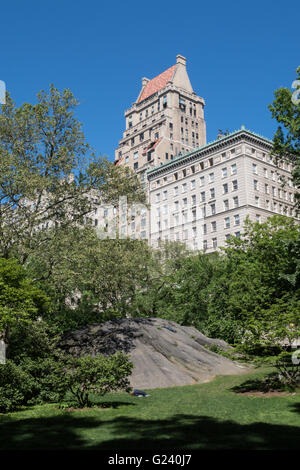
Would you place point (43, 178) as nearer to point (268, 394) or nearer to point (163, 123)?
point (268, 394)

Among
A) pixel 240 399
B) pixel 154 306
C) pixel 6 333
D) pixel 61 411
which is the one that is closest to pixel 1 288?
pixel 6 333

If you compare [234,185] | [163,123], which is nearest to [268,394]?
[234,185]

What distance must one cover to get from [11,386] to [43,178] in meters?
12.7

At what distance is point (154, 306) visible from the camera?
49594mm

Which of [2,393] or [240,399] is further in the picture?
[240,399]

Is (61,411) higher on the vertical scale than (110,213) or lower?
lower

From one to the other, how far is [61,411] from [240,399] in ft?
26.4

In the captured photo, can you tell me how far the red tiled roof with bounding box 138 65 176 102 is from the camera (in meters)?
117

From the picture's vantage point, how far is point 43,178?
25562mm

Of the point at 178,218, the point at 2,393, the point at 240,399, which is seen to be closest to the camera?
the point at 2,393

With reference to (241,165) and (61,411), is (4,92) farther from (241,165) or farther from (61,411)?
(241,165)

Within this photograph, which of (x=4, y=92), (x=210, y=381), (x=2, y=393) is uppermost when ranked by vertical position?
(x=4, y=92)

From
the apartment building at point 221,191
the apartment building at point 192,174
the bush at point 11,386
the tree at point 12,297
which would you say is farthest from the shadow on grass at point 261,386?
the apartment building at point 221,191

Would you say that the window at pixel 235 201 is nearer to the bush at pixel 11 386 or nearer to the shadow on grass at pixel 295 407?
the shadow on grass at pixel 295 407
